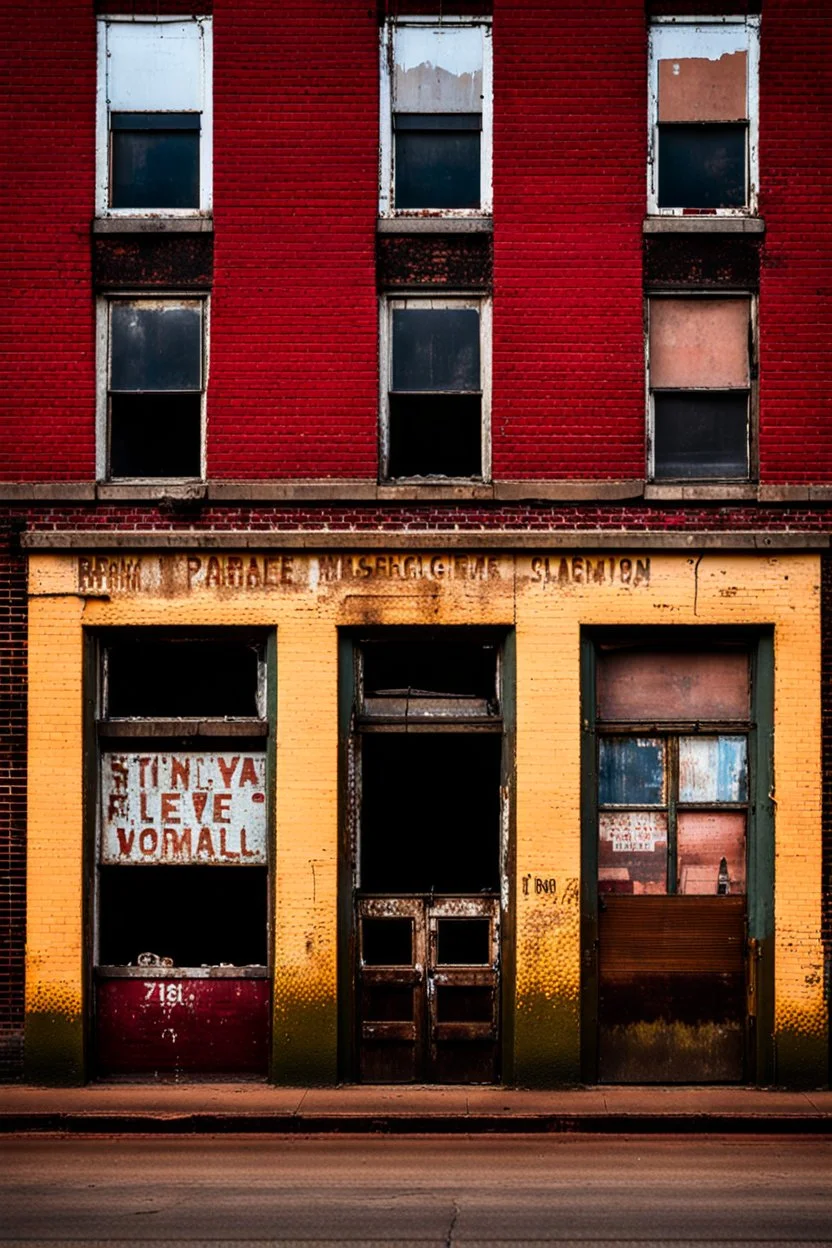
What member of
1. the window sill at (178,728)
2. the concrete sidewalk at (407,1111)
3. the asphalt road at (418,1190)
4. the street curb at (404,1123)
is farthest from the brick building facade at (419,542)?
the asphalt road at (418,1190)

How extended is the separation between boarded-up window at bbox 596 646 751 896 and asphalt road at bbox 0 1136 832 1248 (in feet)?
8.76

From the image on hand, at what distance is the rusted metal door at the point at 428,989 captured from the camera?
14.4 meters

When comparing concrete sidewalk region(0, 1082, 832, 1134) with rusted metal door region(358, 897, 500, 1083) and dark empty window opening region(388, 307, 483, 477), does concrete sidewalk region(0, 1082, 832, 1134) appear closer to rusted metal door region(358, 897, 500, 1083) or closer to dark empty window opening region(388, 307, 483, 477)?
rusted metal door region(358, 897, 500, 1083)

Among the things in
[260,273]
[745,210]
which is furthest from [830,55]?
[260,273]

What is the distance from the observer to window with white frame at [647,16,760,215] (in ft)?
48.8

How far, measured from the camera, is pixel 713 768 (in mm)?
14625

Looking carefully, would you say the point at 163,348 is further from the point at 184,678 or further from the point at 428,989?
the point at 428,989

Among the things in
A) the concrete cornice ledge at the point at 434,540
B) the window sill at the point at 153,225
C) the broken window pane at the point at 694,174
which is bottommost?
the concrete cornice ledge at the point at 434,540

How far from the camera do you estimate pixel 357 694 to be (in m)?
14.6

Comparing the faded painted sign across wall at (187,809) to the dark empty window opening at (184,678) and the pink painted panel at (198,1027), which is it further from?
the pink painted panel at (198,1027)

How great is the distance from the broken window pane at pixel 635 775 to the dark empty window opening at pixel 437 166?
5.39 m

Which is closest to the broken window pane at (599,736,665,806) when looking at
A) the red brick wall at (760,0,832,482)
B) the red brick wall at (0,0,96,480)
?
the red brick wall at (760,0,832,482)

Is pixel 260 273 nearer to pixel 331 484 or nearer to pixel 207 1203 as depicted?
pixel 331 484

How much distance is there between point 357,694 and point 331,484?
6.40 feet
